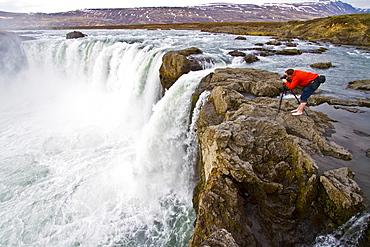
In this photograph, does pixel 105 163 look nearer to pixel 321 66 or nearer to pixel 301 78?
pixel 301 78

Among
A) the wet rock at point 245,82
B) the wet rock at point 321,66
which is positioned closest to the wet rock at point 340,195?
the wet rock at point 245,82

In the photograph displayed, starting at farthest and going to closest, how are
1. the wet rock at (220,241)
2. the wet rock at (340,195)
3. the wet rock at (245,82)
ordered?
the wet rock at (245,82)
the wet rock at (340,195)
the wet rock at (220,241)

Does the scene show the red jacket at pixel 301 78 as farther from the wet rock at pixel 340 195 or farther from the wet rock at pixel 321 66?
the wet rock at pixel 321 66

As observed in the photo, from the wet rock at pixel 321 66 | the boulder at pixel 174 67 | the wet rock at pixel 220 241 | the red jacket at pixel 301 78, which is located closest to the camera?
the wet rock at pixel 220 241

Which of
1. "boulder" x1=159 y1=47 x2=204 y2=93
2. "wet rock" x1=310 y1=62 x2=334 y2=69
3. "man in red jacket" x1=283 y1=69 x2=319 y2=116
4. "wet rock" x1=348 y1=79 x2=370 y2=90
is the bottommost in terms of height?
"wet rock" x1=310 y1=62 x2=334 y2=69

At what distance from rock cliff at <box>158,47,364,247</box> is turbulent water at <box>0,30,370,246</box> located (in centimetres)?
364

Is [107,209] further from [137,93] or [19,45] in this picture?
[19,45]

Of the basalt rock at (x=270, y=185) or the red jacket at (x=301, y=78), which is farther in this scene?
the red jacket at (x=301, y=78)

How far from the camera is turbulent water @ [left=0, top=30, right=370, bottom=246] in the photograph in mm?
9023

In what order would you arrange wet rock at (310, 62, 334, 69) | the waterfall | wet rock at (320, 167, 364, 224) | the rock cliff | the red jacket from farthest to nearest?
wet rock at (310, 62, 334, 69) → the waterfall → the red jacket → the rock cliff → wet rock at (320, 167, 364, 224)

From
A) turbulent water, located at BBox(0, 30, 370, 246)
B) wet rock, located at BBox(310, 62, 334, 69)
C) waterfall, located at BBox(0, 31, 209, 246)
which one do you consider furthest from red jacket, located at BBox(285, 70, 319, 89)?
wet rock, located at BBox(310, 62, 334, 69)

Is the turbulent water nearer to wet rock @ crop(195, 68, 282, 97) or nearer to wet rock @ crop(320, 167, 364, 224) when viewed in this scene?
wet rock @ crop(195, 68, 282, 97)

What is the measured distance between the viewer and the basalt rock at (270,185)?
486 cm

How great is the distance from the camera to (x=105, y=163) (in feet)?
43.0
